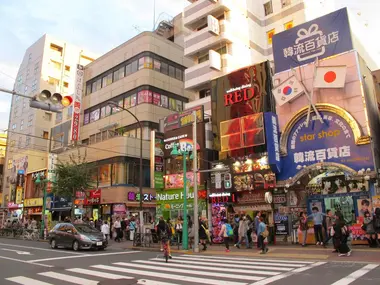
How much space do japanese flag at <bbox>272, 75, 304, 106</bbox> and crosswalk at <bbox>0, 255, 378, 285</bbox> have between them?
10476 millimetres

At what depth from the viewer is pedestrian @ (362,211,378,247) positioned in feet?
52.2

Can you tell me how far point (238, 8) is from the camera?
35938 millimetres

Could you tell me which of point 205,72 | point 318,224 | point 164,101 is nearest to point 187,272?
point 318,224

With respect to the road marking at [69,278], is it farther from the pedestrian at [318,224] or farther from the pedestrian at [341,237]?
the pedestrian at [318,224]

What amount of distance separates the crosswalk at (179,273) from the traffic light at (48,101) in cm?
Result: 498

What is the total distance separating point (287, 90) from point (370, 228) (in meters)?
8.97

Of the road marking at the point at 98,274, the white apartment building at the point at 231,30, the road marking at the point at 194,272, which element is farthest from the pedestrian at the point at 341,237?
the white apartment building at the point at 231,30

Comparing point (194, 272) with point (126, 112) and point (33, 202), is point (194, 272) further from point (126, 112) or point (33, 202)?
point (33, 202)

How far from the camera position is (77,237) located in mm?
19391

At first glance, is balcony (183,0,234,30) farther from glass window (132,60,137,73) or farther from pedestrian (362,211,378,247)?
pedestrian (362,211,378,247)

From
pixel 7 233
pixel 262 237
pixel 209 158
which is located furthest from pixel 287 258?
pixel 7 233

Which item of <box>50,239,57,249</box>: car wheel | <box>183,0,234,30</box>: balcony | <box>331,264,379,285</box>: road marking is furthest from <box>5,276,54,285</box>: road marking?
<box>183,0,234,30</box>: balcony

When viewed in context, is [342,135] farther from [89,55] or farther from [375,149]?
[89,55]

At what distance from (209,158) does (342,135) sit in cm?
945
